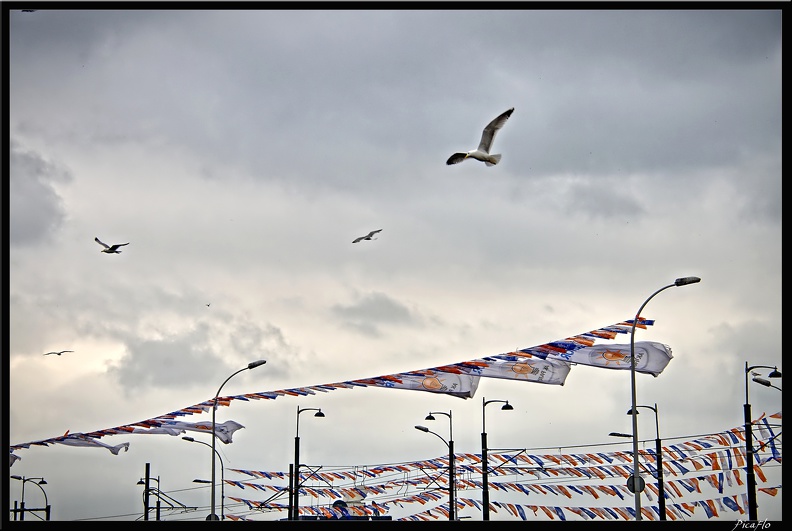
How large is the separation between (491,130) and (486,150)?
0.89m

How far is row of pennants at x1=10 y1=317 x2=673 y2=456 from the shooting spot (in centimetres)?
4038

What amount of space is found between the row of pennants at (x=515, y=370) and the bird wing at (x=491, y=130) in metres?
8.70

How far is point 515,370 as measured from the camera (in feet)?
138

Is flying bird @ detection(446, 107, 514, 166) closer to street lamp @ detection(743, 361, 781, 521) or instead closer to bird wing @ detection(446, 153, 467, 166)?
bird wing @ detection(446, 153, 467, 166)

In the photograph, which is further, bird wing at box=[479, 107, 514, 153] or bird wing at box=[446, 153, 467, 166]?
bird wing at box=[446, 153, 467, 166]


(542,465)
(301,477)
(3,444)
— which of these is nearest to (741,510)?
(542,465)

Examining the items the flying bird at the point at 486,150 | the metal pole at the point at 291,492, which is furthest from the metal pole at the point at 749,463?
the metal pole at the point at 291,492

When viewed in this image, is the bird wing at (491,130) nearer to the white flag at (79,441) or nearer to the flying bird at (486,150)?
the flying bird at (486,150)

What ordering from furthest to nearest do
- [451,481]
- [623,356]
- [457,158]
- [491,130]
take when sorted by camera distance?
[451,481] → [623,356] → [457,158] → [491,130]

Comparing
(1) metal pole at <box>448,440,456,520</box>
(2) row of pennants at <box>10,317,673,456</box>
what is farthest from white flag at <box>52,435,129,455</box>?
(1) metal pole at <box>448,440,456,520</box>

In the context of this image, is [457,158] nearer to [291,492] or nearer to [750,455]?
[750,455]

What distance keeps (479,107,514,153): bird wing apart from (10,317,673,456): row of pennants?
870 cm

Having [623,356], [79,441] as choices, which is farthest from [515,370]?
[79,441]
